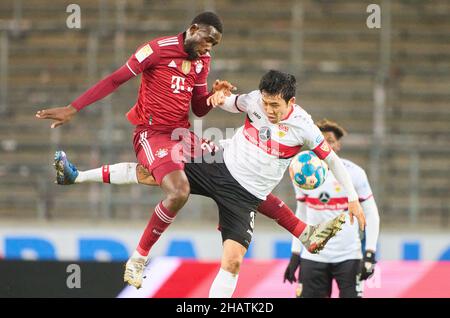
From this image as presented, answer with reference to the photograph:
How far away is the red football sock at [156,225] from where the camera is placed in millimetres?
6750

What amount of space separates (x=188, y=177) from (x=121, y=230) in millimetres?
4665

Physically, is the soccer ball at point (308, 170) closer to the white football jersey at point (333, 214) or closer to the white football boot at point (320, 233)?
the white football boot at point (320, 233)

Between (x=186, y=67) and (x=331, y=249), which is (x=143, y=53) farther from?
(x=331, y=249)

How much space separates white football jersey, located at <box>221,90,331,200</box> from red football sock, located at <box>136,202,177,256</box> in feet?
1.97

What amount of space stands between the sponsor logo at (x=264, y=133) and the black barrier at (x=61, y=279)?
6.94ft

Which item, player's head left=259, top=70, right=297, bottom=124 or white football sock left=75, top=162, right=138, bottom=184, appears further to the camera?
white football sock left=75, top=162, right=138, bottom=184

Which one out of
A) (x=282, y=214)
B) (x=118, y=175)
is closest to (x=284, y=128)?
(x=282, y=214)

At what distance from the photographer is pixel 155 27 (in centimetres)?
1377

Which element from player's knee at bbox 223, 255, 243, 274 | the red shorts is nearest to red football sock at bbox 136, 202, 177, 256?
the red shorts

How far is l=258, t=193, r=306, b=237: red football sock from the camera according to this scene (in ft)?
23.1

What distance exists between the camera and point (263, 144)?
22.1 ft

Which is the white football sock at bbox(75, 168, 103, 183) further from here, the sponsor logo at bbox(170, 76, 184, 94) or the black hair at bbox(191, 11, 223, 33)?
the black hair at bbox(191, 11, 223, 33)

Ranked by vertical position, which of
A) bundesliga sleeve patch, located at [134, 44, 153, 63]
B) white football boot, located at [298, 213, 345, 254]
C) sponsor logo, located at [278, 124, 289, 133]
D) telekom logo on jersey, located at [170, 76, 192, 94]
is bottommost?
white football boot, located at [298, 213, 345, 254]

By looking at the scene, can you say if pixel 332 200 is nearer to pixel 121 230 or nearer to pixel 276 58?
pixel 121 230
